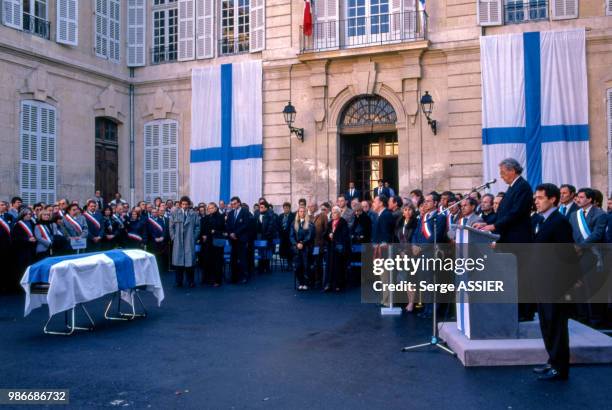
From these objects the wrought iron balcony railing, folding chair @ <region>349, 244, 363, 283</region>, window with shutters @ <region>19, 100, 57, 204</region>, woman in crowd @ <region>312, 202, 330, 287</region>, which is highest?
the wrought iron balcony railing

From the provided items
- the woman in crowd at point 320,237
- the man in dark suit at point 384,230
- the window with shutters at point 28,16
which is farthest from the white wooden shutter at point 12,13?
the man in dark suit at point 384,230

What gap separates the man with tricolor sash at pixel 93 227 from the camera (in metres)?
14.0

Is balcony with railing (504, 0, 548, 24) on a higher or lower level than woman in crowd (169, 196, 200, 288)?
higher

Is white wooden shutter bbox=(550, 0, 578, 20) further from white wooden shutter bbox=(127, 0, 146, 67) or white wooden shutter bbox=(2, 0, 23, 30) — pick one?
white wooden shutter bbox=(2, 0, 23, 30)

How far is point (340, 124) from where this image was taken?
60.7 ft

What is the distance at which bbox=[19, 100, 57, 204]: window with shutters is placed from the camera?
1702cm

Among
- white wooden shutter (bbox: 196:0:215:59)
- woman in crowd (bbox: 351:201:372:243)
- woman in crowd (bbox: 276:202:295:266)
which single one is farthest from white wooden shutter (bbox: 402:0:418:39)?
woman in crowd (bbox: 351:201:372:243)

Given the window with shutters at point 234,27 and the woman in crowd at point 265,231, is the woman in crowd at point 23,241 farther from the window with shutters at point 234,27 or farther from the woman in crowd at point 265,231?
the window with shutters at point 234,27

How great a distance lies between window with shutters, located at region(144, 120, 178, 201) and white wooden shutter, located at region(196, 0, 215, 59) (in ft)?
8.44

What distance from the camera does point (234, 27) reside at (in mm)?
20344

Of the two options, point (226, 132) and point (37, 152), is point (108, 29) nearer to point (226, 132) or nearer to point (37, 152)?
point (37, 152)

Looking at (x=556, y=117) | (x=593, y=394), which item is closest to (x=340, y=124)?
(x=556, y=117)

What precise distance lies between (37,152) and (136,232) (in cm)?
513

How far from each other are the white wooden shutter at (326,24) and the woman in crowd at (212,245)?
7.37 metres
